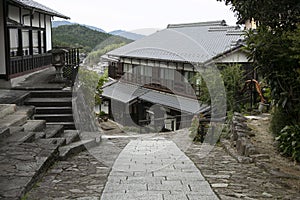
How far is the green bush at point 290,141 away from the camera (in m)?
6.82

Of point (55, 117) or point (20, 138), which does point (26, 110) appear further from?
point (20, 138)

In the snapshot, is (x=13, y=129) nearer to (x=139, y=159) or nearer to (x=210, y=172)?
(x=139, y=159)

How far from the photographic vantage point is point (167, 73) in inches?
809

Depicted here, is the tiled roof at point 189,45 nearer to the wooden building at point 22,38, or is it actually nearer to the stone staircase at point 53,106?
the wooden building at point 22,38

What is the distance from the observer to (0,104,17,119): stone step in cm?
847

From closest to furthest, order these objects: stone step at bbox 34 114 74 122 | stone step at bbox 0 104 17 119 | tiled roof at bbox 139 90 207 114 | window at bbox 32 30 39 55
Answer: stone step at bbox 0 104 17 119 < stone step at bbox 34 114 74 122 < tiled roof at bbox 139 90 207 114 < window at bbox 32 30 39 55

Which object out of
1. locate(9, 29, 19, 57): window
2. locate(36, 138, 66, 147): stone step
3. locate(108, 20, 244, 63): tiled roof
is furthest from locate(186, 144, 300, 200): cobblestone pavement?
locate(108, 20, 244, 63): tiled roof

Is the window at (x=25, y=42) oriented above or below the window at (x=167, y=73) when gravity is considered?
above

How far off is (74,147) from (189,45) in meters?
13.6

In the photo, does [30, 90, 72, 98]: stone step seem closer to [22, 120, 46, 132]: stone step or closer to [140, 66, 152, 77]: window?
[22, 120, 46, 132]: stone step

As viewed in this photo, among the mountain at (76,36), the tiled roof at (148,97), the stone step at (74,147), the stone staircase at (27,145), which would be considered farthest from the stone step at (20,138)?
the tiled roof at (148,97)

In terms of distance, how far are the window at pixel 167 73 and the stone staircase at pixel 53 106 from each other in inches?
396

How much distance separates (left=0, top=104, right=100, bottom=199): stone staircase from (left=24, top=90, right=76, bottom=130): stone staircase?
3 cm

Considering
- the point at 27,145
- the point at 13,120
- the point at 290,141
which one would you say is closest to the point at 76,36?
the point at 13,120
